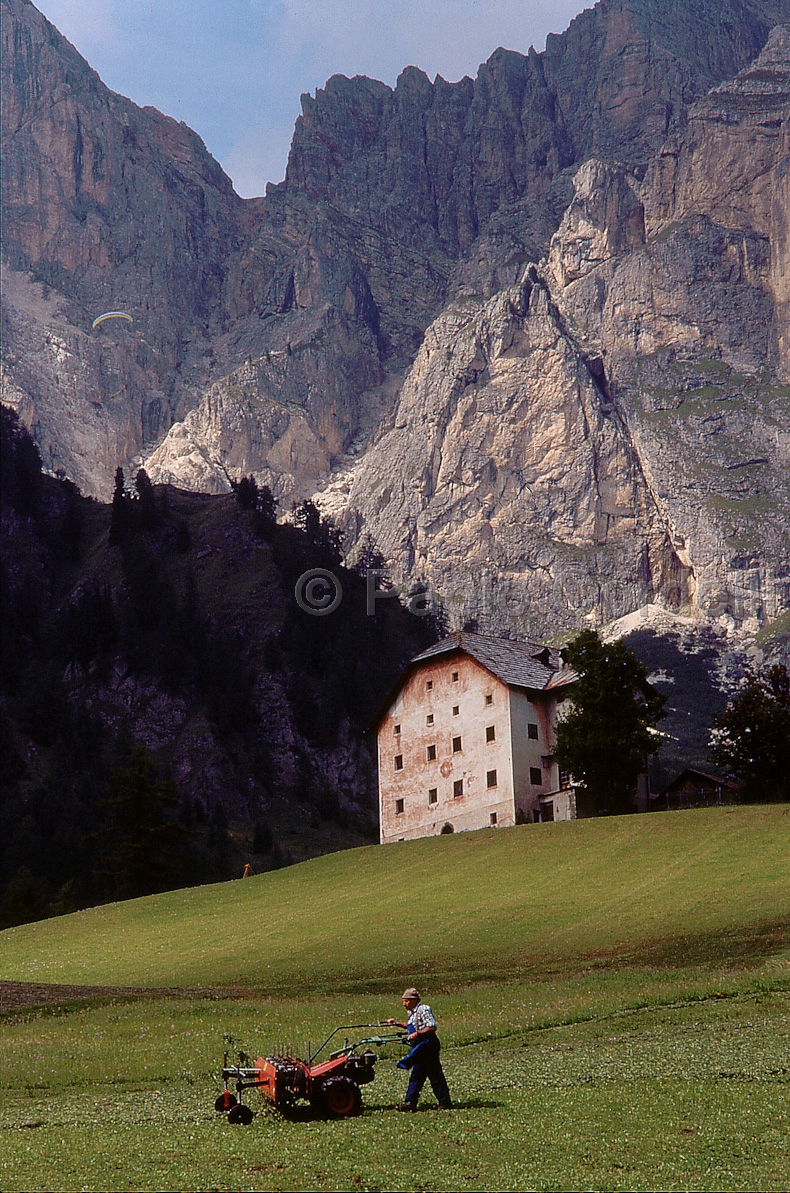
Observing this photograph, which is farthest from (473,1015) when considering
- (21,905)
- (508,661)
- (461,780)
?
(21,905)

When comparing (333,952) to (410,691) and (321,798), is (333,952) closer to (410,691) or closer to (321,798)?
(410,691)

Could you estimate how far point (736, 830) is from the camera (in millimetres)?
70188

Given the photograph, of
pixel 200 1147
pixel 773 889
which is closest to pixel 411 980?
pixel 773 889

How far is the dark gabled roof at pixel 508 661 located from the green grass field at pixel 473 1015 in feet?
68.0

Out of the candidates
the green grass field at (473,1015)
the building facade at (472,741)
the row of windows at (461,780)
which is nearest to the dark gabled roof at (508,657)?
the building facade at (472,741)

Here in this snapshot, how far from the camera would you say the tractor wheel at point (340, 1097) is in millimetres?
23109

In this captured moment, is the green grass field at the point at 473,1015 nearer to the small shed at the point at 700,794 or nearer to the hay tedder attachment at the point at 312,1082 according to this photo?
the hay tedder attachment at the point at 312,1082

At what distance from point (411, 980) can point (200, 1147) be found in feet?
79.1

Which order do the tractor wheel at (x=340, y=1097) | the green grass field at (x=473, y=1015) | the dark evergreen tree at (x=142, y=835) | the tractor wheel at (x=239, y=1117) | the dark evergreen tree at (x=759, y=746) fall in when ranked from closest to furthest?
the green grass field at (x=473, y=1015)
the tractor wheel at (x=239, y=1117)
the tractor wheel at (x=340, y=1097)
the dark evergreen tree at (x=759, y=746)
the dark evergreen tree at (x=142, y=835)

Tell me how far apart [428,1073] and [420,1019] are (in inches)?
40.9

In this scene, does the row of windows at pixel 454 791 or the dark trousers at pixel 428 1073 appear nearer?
the dark trousers at pixel 428 1073

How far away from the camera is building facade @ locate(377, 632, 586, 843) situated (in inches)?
3784

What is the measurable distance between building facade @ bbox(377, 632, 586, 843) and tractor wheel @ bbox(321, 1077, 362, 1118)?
7065 cm

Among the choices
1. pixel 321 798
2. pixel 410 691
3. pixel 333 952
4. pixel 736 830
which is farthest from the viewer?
pixel 321 798
